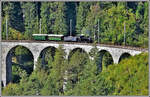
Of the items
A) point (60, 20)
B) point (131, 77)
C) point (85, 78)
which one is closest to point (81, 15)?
point (60, 20)

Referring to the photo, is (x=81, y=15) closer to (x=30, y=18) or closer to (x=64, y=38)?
(x=30, y=18)

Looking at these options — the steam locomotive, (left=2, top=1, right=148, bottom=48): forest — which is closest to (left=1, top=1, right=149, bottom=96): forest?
(left=2, top=1, right=148, bottom=48): forest

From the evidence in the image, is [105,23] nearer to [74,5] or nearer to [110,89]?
[74,5]

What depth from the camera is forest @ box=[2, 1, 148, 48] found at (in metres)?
102

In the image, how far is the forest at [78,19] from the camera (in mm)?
101812

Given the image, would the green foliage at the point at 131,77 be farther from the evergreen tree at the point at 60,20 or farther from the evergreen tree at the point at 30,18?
the evergreen tree at the point at 30,18

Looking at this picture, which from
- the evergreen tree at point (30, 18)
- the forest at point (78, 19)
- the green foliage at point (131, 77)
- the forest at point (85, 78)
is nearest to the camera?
the green foliage at point (131, 77)

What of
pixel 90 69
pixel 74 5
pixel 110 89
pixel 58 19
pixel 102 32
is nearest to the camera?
pixel 110 89

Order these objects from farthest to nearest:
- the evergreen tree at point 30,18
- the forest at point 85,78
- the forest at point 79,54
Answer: the evergreen tree at point 30,18 < the forest at point 79,54 < the forest at point 85,78

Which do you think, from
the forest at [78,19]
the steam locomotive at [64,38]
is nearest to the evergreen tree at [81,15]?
the forest at [78,19]

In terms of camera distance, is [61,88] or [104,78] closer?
[104,78]

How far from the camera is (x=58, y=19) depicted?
115 m

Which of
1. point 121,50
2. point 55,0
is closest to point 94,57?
point 121,50

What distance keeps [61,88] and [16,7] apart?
170ft
